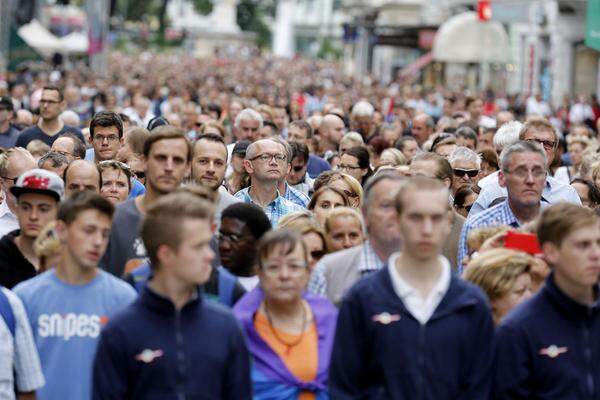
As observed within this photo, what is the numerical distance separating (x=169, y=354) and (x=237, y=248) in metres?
1.86

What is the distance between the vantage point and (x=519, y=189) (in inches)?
382

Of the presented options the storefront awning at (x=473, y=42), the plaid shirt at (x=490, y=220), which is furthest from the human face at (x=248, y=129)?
the storefront awning at (x=473, y=42)

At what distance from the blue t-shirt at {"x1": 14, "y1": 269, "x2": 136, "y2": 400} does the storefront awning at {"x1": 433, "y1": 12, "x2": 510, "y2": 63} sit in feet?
95.5

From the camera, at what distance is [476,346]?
654 centimetres

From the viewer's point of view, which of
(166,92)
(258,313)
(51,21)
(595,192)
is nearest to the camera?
(258,313)

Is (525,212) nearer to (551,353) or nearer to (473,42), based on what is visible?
(551,353)

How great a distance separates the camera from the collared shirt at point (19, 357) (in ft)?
23.1

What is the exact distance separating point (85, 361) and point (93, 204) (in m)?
0.71

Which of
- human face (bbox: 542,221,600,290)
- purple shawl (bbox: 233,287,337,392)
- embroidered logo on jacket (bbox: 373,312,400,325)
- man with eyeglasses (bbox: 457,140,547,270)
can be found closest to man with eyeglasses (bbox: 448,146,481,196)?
man with eyeglasses (bbox: 457,140,547,270)

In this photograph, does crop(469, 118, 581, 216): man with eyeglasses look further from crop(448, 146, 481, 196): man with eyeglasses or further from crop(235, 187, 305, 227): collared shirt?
crop(235, 187, 305, 227): collared shirt

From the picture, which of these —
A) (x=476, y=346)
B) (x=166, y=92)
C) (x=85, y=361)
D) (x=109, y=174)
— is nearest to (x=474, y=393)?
(x=476, y=346)

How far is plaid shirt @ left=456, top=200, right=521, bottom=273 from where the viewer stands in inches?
379

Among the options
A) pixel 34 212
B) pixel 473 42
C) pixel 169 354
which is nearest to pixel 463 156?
pixel 34 212

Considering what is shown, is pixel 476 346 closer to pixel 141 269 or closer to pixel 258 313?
pixel 258 313
